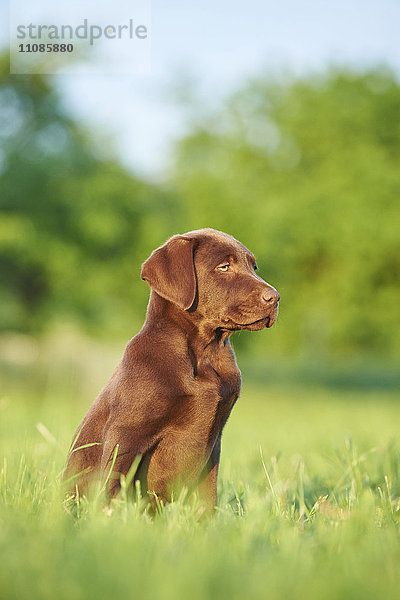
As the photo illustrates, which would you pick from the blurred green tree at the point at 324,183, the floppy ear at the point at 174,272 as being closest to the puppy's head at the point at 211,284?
the floppy ear at the point at 174,272

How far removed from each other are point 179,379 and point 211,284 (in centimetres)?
61

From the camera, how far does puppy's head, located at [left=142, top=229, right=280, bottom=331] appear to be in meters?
3.56

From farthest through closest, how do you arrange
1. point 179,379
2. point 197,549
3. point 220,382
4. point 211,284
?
point 211,284 < point 220,382 < point 179,379 < point 197,549

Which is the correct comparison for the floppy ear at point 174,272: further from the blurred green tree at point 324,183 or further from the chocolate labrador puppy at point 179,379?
the blurred green tree at point 324,183

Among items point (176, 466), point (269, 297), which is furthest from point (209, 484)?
point (269, 297)

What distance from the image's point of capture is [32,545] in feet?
7.06

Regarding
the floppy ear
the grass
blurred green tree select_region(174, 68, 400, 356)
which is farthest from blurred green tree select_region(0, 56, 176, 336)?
the grass

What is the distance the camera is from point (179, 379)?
333 cm

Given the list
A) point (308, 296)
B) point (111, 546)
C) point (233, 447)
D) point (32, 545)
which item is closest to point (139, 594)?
point (111, 546)

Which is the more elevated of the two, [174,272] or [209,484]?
[174,272]

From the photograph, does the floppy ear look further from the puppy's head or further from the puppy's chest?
the puppy's chest

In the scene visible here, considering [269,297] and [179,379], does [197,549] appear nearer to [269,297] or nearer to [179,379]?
[179,379]

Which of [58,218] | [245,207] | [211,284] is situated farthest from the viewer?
[245,207]

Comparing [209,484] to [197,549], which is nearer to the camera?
[197,549]
